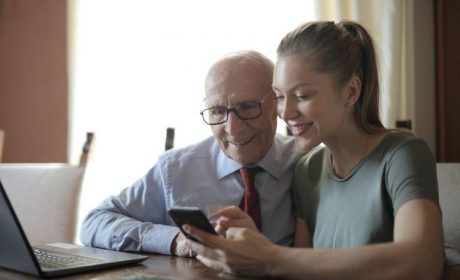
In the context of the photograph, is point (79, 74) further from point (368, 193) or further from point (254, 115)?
point (368, 193)

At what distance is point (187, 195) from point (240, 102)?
320mm

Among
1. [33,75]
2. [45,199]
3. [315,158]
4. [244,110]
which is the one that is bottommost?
[45,199]

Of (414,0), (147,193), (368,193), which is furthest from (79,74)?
(368,193)

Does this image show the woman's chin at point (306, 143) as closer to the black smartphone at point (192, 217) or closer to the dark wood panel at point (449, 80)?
the black smartphone at point (192, 217)

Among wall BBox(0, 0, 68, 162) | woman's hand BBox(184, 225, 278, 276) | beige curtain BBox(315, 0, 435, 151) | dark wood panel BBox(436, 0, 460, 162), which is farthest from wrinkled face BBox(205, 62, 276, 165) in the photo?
wall BBox(0, 0, 68, 162)

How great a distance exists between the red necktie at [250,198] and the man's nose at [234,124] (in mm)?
126

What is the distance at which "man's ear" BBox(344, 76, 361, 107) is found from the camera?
129 cm

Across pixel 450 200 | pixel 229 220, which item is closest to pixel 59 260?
pixel 229 220

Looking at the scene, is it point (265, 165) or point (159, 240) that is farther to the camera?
point (265, 165)

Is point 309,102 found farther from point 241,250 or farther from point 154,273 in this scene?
point 154,273

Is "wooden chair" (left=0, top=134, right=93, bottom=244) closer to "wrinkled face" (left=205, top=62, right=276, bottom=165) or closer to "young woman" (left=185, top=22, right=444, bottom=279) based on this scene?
"wrinkled face" (left=205, top=62, right=276, bottom=165)

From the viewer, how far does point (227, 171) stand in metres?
1.65

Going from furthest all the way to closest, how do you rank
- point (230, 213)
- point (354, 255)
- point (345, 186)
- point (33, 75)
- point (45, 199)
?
point (33, 75), point (45, 199), point (345, 186), point (230, 213), point (354, 255)

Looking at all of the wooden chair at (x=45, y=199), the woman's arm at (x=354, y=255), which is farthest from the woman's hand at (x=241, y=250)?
the wooden chair at (x=45, y=199)
